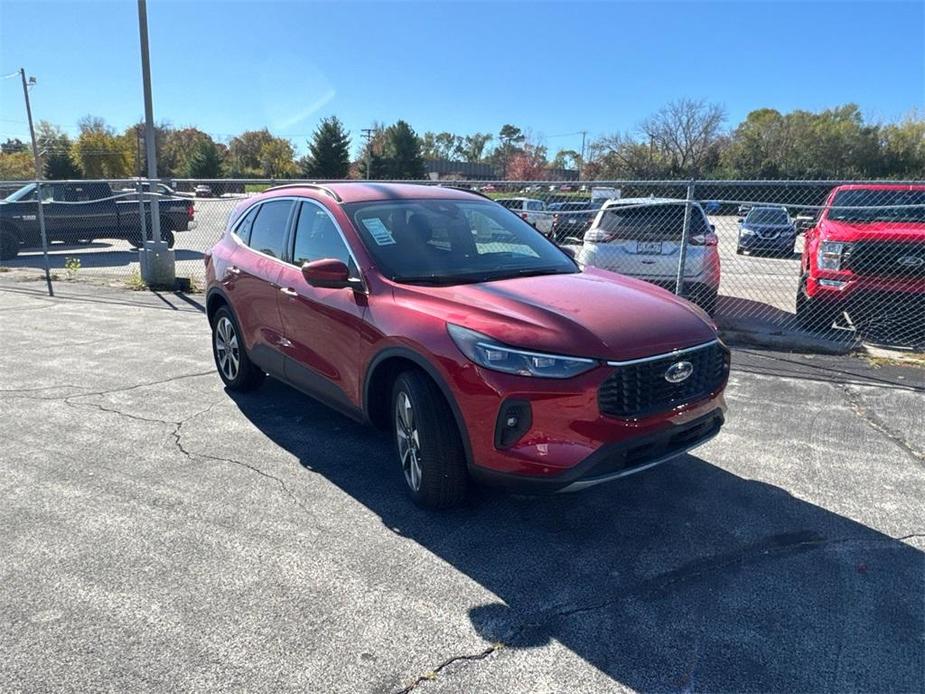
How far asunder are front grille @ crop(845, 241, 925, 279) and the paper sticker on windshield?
18.6 feet

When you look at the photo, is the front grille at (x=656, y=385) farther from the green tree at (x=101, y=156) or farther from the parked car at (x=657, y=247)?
the green tree at (x=101, y=156)

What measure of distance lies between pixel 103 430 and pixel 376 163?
66.9 metres

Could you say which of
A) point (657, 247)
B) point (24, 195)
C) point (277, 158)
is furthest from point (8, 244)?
point (277, 158)

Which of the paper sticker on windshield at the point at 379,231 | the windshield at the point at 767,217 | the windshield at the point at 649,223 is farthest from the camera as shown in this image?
the windshield at the point at 767,217

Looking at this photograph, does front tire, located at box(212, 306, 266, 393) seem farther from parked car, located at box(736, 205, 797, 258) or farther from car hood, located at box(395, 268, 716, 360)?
parked car, located at box(736, 205, 797, 258)

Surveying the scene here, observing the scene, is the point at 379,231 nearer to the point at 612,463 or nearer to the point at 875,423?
the point at 612,463

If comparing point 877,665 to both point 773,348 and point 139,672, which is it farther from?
point 773,348

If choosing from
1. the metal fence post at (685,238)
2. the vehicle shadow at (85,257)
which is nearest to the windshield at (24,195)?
the vehicle shadow at (85,257)

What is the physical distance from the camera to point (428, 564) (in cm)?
313

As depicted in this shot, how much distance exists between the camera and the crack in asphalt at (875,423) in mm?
4527

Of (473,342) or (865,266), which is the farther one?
(865,266)

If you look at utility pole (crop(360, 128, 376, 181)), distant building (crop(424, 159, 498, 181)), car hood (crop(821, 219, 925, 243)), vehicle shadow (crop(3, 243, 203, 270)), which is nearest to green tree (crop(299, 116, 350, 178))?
utility pole (crop(360, 128, 376, 181))

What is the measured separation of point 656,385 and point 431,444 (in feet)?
3.83

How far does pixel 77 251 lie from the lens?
18750 millimetres
